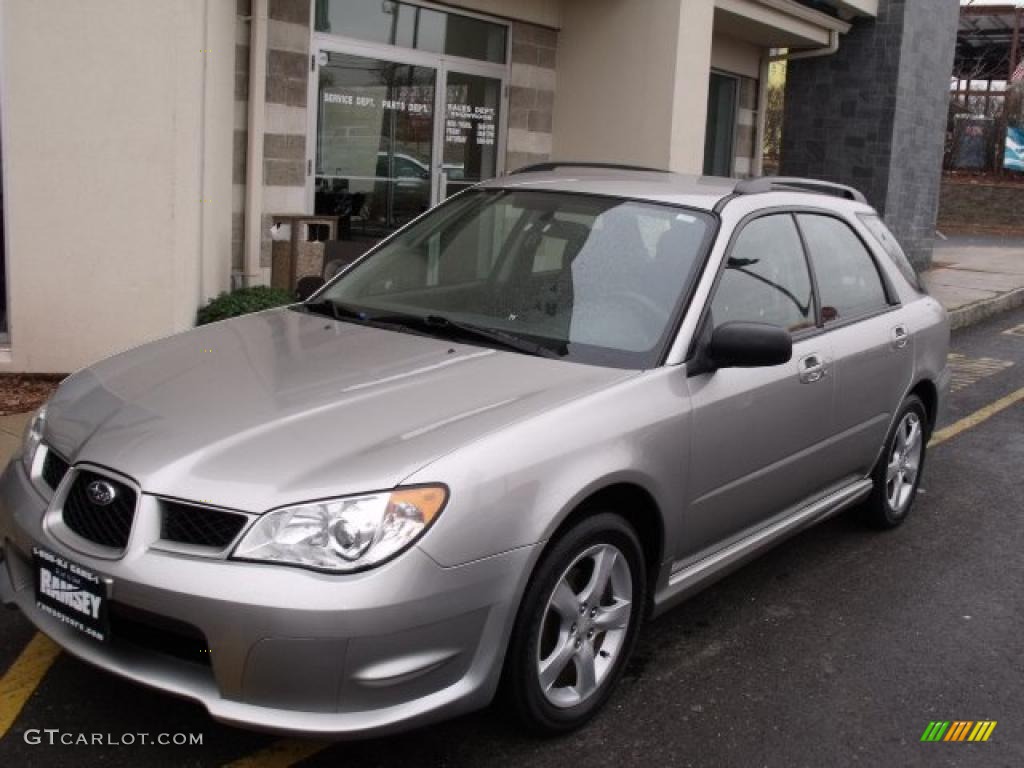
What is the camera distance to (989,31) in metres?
30.8

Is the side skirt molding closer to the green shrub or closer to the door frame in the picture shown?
the green shrub

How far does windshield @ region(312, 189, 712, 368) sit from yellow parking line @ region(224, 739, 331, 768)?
1.46 metres

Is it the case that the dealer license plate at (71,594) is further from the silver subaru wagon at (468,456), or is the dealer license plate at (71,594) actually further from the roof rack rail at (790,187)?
the roof rack rail at (790,187)

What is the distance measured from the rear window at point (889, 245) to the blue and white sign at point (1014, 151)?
2437cm

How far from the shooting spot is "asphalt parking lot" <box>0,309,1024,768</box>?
136 inches

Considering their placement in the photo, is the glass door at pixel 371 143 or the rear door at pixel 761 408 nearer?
the rear door at pixel 761 408

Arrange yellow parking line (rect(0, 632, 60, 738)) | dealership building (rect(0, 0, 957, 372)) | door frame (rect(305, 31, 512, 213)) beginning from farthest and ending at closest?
door frame (rect(305, 31, 512, 213))
dealership building (rect(0, 0, 957, 372))
yellow parking line (rect(0, 632, 60, 738))

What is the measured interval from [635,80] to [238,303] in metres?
5.06

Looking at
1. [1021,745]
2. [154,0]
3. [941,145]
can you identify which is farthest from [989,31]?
[1021,745]

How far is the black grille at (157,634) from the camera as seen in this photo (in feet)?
9.73

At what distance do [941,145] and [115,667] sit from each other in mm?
16907

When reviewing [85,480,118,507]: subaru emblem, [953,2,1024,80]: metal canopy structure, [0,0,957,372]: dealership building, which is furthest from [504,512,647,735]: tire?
[953,2,1024,80]: metal canopy structure

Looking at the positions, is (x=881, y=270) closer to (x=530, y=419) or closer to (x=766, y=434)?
(x=766, y=434)

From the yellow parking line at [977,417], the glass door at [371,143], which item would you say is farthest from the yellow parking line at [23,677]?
the glass door at [371,143]
